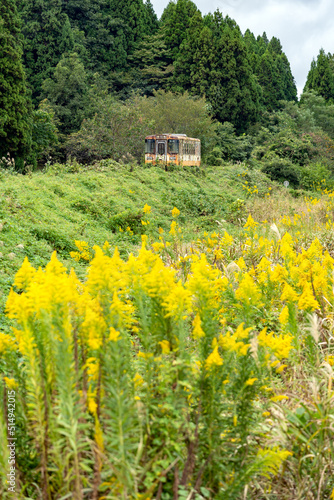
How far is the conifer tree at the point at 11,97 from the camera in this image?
737 inches

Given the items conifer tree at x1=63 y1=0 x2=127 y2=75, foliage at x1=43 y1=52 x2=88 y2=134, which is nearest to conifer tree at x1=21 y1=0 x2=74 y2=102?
foliage at x1=43 y1=52 x2=88 y2=134

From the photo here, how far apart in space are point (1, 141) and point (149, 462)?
19291 millimetres

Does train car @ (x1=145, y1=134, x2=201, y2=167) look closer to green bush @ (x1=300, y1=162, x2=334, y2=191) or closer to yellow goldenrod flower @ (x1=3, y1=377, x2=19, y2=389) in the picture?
green bush @ (x1=300, y1=162, x2=334, y2=191)

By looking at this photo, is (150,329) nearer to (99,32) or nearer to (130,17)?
(99,32)

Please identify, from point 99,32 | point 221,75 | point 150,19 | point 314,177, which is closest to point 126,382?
point 314,177

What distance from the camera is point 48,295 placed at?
133 cm

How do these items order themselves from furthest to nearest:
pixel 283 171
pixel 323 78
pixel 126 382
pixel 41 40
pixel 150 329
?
pixel 323 78 < pixel 41 40 < pixel 283 171 < pixel 150 329 < pixel 126 382

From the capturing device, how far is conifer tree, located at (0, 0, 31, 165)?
1872 cm

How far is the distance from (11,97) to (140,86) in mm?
20816

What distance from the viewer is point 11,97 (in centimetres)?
1894

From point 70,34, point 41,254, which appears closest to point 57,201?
point 41,254

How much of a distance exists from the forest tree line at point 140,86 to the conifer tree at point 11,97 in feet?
0.13

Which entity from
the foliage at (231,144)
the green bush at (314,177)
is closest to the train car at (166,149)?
the green bush at (314,177)

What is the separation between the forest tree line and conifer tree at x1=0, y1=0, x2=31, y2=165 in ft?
0.13
